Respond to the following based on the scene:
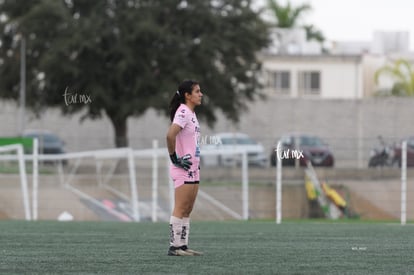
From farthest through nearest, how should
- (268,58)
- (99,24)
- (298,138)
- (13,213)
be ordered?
(268,58) < (99,24) < (298,138) < (13,213)

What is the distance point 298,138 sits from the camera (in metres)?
39.6

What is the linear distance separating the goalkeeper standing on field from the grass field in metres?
0.28

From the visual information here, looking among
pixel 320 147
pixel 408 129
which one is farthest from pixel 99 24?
pixel 408 129

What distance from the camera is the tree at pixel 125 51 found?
44844 millimetres

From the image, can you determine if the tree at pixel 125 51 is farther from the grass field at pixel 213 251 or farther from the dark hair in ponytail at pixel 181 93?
the dark hair in ponytail at pixel 181 93

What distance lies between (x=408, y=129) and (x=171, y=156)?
47925 mm

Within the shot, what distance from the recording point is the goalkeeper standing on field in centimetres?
1269

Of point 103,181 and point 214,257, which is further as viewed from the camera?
point 103,181

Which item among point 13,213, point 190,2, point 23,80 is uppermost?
point 190,2

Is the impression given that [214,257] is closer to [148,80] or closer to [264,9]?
[148,80]

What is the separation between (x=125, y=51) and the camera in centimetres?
4500

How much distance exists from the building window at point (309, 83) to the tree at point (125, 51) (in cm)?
2639

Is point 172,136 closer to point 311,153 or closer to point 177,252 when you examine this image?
point 177,252

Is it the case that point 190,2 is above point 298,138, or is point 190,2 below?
above
